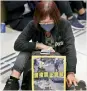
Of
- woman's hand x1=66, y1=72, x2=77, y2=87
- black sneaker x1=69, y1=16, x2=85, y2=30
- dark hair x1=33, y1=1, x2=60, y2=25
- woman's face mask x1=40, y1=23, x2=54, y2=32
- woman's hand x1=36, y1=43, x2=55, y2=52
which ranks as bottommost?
woman's hand x1=66, y1=72, x2=77, y2=87

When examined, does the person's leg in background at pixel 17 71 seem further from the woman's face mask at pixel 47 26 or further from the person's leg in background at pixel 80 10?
the person's leg in background at pixel 80 10

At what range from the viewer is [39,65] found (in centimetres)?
164

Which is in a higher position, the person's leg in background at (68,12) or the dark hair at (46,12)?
the person's leg in background at (68,12)

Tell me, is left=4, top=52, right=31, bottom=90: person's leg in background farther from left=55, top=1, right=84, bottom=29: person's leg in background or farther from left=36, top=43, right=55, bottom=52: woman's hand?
left=55, top=1, right=84, bottom=29: person's leg in background

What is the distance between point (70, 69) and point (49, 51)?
180 mm

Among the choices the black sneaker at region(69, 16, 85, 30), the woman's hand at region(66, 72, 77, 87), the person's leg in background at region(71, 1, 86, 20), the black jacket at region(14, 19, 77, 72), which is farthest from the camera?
the person's leg in background at region(71, 1, 86, 20)

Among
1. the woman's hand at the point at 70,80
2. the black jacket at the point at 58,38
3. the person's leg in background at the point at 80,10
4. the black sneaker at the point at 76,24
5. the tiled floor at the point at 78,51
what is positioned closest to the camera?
the woman's hand at the point at 70,80

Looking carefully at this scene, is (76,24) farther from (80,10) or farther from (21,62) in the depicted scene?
(21,62)

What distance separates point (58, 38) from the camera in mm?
1842

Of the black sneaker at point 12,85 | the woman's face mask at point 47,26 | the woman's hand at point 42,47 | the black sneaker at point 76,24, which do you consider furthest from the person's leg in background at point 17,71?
the black sneaker at point 76,24

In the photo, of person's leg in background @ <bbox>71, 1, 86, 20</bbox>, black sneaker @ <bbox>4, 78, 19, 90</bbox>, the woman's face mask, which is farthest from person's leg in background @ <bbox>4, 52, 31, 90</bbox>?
person's leg in background @ <bbox>71, 1, 86, 20</bbox>

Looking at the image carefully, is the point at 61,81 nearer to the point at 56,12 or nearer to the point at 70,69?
the point at 70,69

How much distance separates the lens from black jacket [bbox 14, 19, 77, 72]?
1798 millimetres

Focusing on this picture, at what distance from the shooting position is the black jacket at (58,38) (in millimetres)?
1798
